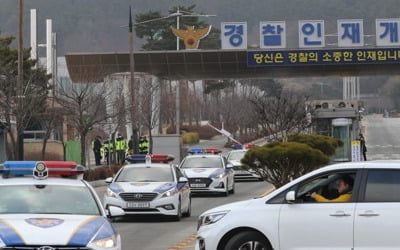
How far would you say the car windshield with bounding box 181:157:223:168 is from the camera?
3228cm

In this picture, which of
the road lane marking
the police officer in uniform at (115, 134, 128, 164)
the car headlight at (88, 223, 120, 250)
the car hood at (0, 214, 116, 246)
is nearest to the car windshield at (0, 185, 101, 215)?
the car hood at (0, 214, 116, 246)

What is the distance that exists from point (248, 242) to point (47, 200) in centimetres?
255

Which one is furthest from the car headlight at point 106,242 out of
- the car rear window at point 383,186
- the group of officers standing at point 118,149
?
the group of officers standing at point 118,149

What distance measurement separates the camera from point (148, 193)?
21.5m

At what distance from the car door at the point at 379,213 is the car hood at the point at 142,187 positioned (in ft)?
32.8

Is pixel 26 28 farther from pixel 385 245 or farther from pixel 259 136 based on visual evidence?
pixel 385 245

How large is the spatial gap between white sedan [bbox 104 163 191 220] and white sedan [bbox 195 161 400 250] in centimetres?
892

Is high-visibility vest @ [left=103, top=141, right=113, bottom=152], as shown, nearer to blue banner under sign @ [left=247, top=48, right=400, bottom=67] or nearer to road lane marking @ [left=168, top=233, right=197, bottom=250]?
blue banner under sign @ [left=247, top=48, right=400, bottom=67]

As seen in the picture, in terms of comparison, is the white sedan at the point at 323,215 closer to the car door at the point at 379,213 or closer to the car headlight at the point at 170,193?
the car door at the point at 379,213

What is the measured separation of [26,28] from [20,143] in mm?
140484

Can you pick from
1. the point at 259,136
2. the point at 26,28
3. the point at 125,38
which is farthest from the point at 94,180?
the point at 125,38

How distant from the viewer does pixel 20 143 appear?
36031 millimetres

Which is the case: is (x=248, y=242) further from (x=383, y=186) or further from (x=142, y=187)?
(x=142, y=187)

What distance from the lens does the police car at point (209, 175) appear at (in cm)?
Result: 3103
